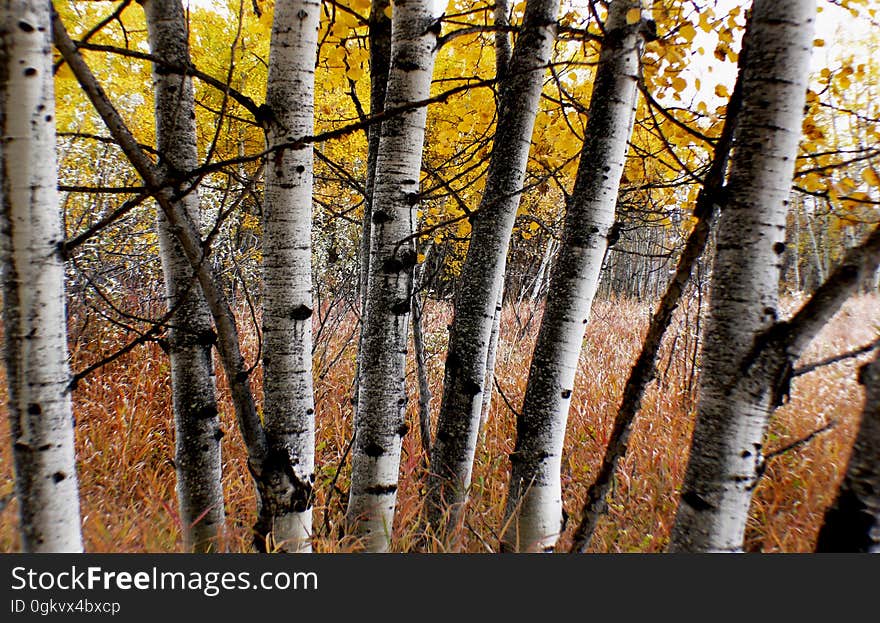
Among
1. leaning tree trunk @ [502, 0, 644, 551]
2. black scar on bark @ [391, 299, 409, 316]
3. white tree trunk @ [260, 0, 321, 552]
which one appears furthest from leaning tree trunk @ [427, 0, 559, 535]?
white tree trunk @ [260, 0, 321, 552]

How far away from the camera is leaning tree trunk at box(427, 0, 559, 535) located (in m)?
1.98

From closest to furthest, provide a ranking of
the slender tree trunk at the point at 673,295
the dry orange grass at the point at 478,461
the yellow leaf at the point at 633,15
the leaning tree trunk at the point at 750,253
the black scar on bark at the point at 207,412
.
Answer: the leaning tree trunk at the point at 750,253 → the slender tree trunk at the point at 673,295 → the yellow leaf at the point at 633,15 → the black scar on bark at the point at 207,412 → the dry orange grass at the point at 478,461

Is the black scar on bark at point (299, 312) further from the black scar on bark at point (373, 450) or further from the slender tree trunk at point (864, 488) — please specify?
the slender tree trunk at point (864, 488)

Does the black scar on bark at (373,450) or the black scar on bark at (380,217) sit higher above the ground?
the black scar on bark at (380,217)

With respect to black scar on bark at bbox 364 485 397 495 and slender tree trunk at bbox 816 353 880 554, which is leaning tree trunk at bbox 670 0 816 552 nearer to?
slender tree trunk at bbox 816 353 880 554

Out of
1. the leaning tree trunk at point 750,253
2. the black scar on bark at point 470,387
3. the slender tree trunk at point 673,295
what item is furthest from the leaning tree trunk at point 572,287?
the leaning tree trunk at point 750,253

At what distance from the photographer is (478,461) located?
3.33m

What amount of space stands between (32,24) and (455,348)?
61.5 inches

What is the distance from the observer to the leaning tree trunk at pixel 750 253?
3.46 ft

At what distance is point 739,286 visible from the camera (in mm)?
1073

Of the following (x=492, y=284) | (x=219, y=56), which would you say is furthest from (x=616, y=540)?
(x=219, y=56)

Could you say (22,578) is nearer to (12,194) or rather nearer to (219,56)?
(12,194)

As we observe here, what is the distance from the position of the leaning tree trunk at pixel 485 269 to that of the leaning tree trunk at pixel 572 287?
279mm

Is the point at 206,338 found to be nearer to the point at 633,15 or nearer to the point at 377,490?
the point at 377,490
